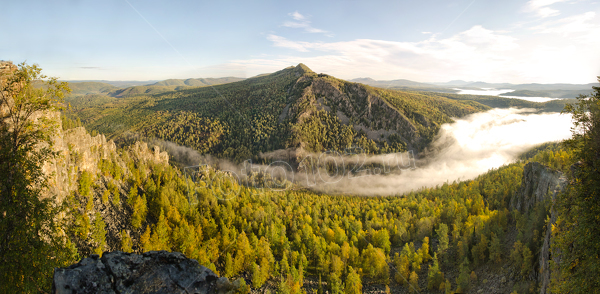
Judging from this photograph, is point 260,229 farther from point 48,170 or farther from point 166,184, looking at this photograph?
Result: point 48,170

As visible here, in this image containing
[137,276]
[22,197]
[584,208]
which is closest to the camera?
[22,197]

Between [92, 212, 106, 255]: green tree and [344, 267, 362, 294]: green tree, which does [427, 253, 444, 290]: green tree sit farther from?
[92, 212, 106, 255]: green tree

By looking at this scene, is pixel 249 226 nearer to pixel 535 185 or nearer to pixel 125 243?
pixel 125 243

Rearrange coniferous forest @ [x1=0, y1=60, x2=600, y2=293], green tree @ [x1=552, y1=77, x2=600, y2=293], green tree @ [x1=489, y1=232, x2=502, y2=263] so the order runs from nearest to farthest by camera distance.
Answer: coniferous forest @ [x1=0, y1=60, x2=600, y2=293] < green tree @ [x1=552, y1=77, x2=600, y2=293] < green tree @ [x1=489, y1=232, x2=502, y2=263]

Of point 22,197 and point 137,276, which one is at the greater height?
point 22,197

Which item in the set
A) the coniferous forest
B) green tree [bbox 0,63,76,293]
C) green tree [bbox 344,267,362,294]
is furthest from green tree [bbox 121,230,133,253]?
green tree [bbox 344,267,362,294]

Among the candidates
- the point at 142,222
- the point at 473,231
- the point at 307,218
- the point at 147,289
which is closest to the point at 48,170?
the point at 147,289

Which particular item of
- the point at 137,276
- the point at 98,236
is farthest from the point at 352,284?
the point at 137,276
